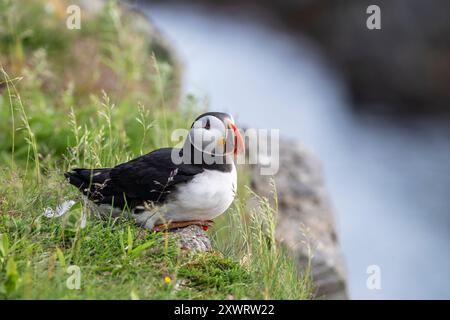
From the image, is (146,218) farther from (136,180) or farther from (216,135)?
(216,135)

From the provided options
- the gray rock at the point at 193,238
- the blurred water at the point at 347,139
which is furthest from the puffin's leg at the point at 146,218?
the blurred water at the point at 347,139

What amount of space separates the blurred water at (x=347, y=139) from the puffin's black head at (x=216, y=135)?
5.33 metres

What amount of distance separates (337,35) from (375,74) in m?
1.50

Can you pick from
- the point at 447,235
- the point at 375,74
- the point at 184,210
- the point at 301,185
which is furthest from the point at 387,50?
the point at 184,210

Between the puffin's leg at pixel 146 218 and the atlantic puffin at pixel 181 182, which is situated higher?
the atlantic puffin at pixel 181 182

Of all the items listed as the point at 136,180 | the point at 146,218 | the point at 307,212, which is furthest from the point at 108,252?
the point at 307,212

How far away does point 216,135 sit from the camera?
15.0ft

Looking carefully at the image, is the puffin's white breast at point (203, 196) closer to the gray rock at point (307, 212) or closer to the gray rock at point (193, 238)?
the gray rock at point (193, 238)

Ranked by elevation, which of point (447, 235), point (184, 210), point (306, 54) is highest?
point (306, 54)

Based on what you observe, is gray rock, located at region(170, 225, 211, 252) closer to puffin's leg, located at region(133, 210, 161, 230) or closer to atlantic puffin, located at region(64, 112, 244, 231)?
atlantic puffin, located at region(64, 112, 244, 231)

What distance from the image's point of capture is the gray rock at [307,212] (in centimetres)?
739

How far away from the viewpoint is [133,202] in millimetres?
4680

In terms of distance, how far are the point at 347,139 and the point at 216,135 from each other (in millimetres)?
10732
